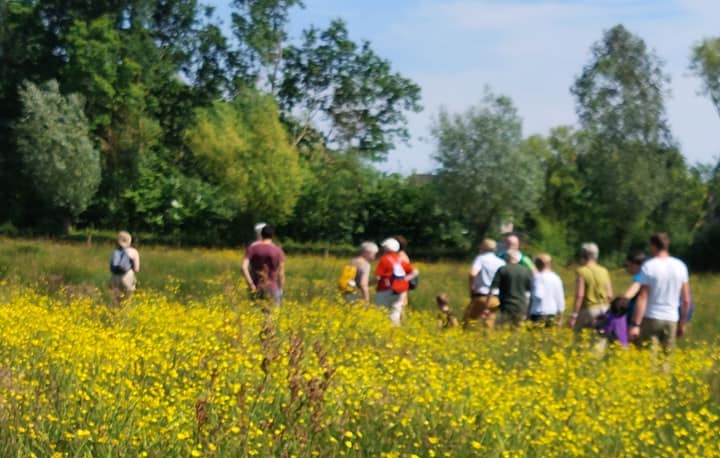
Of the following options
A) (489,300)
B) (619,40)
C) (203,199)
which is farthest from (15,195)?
(489,300)

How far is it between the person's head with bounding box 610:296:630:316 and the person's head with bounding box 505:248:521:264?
4.43ft

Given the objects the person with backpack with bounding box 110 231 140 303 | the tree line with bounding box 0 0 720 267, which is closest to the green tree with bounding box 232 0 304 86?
the tree line with bounding box 0 0 720 267

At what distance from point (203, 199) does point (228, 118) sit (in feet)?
13.2

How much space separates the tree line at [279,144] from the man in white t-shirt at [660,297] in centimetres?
4165

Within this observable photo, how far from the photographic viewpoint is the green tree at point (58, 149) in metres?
55.6

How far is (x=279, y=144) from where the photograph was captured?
5938 cm

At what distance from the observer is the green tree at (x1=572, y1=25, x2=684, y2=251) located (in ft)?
208

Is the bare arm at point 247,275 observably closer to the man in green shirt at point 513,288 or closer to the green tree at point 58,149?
the man in green shirt at point 513,288

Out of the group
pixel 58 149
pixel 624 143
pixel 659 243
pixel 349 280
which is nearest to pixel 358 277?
pixel 349 280

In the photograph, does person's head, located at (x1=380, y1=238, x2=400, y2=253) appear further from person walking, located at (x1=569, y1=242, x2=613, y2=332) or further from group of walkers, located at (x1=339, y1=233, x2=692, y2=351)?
person walking, located at (x1=569, y1=242, x2=613, y2=332)

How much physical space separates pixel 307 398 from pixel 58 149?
51.7 meters

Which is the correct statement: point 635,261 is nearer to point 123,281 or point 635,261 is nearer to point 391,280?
point 391,280

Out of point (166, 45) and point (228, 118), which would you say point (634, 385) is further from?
point (166, 45)

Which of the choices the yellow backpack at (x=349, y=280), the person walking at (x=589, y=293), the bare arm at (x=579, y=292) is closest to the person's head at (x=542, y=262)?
the person walking at (x=589, y=293)
